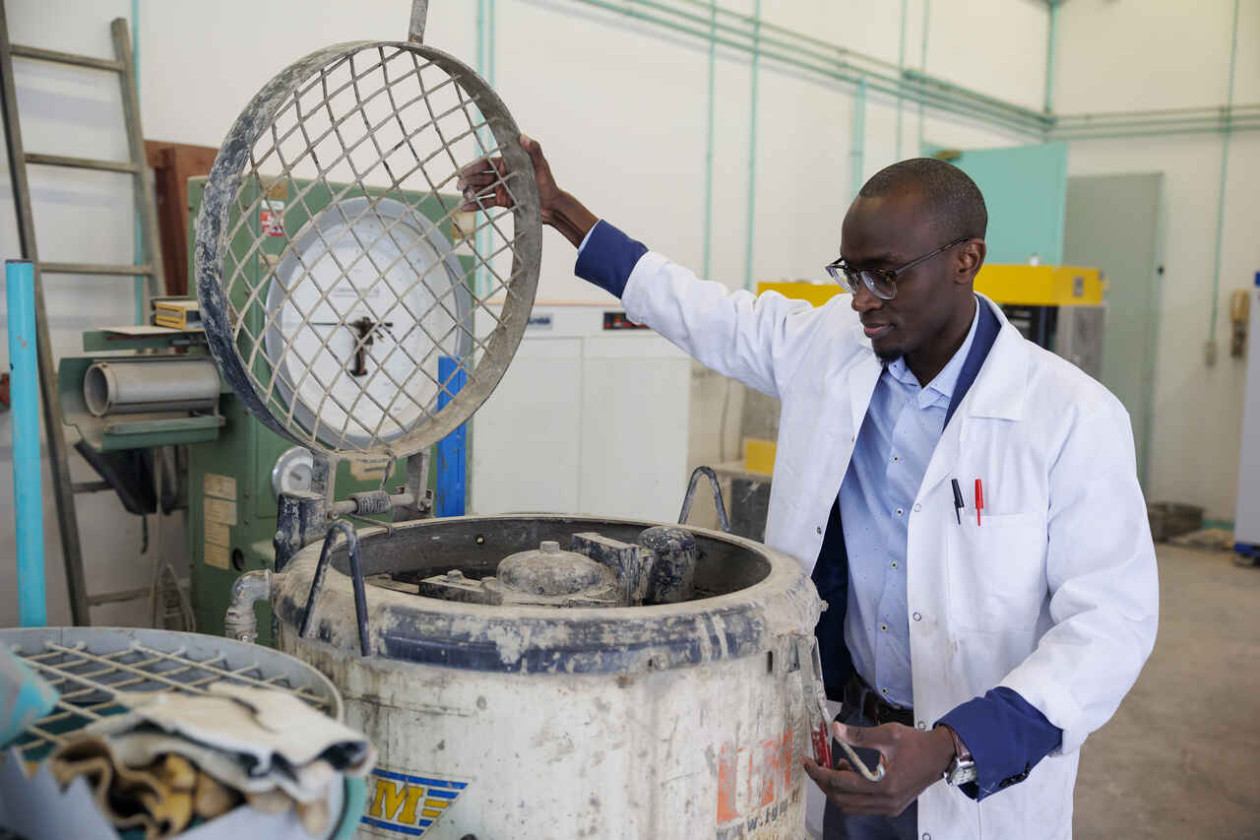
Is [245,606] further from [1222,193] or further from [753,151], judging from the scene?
[1222,193]

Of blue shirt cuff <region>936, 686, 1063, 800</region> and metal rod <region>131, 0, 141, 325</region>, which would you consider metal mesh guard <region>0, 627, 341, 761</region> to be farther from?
metal rod <region>131, 0, 141, 325</region>

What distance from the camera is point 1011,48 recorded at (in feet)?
20.0

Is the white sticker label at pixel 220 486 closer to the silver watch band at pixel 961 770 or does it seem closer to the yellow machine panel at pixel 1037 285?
the silver watch band at pixel 961 770

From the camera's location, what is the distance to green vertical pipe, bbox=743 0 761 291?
4.29 meters

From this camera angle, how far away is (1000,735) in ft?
3.58

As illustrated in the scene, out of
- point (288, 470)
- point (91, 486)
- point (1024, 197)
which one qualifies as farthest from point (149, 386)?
point (1024, 197)

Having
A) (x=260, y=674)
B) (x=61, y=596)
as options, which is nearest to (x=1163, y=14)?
(x=61, y=596)

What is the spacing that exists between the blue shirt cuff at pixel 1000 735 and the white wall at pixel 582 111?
6.55ft

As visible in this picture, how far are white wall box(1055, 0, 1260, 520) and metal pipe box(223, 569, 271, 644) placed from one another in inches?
238

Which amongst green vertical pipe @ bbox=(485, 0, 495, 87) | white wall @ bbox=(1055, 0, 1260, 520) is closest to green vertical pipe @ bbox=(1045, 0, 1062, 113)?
white wall @ bbox=(1055, 0, 1260, 520)

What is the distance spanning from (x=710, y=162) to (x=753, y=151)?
0.30 m

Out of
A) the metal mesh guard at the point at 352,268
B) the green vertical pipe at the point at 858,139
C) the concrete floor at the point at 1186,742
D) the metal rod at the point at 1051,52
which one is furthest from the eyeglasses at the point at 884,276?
the metal rod at the point at 1051,52

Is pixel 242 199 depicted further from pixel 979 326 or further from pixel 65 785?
pixel 65 785

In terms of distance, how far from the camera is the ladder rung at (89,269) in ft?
7.34
